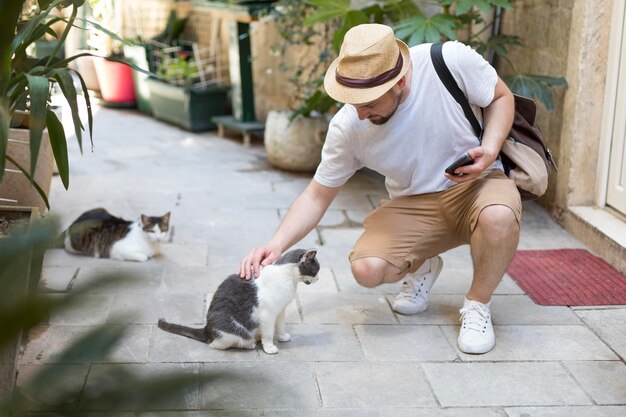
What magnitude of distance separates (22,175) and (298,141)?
2391mm

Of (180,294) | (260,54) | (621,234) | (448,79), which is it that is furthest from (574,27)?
(260,54)

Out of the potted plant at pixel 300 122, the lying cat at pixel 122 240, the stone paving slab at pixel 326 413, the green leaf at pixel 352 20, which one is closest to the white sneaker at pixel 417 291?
the stone paving slab at pixel 326 413

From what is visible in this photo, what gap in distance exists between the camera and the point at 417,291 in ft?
10.1

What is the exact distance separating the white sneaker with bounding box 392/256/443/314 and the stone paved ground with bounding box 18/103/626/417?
0.05 meters

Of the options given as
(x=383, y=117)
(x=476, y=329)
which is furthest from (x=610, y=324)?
(x=383, y=117)

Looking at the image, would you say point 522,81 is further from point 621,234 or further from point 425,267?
point 425,267

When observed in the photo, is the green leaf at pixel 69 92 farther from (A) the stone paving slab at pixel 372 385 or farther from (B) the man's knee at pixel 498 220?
(B) the man's knee at pixel 498 220

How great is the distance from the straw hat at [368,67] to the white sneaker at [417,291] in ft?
2.73

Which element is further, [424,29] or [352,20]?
[352,20]

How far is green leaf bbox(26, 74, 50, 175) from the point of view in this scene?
1.84 meters

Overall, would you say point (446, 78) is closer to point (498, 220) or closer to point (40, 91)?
point (498, 220)

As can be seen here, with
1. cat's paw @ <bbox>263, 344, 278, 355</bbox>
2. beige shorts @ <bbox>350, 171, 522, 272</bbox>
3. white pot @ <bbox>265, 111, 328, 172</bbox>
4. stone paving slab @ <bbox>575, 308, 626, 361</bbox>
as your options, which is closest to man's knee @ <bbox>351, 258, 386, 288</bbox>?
beige shorts @ <bbox>350, 171, 522, 272</bbox>

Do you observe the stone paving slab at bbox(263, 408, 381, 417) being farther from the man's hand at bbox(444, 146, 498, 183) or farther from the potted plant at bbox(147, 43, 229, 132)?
the potted plant at bbox(147, 43, 229, 132)

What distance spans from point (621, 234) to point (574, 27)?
1.05 m
